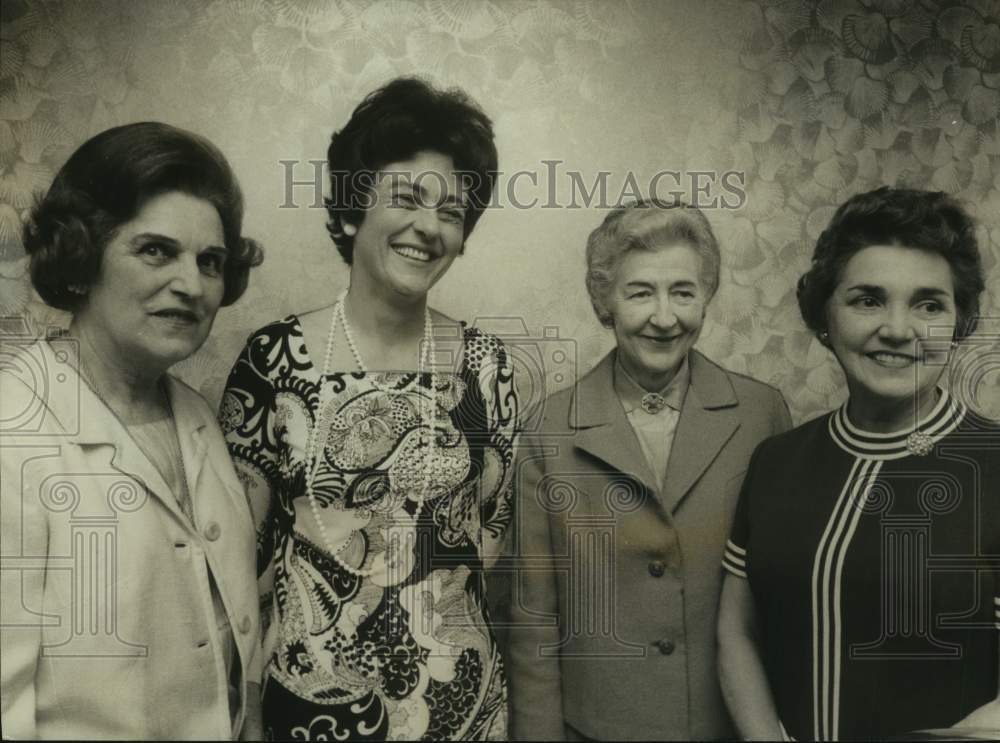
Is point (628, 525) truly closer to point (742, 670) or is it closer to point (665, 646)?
point (665, 646)

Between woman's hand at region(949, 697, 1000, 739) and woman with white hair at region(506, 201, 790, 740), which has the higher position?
woman with white hair at region(506, 201, 790, 740)

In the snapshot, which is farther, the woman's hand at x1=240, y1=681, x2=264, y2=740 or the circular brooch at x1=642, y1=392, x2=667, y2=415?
the circular brooch at x1=642, y1=392, x2=667, y2=415

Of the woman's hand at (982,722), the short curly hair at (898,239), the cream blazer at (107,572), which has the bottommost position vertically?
the woman's hand at (982,722)

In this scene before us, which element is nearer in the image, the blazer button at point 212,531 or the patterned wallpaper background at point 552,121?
the blazer button at point 212,531

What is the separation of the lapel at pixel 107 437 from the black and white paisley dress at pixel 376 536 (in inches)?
7.1

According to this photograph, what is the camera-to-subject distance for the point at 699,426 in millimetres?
2029

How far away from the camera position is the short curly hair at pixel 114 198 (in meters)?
1.87

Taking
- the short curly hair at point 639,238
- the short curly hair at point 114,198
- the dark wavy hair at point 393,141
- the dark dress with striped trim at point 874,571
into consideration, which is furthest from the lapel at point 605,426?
the short curly hair at point 114,198

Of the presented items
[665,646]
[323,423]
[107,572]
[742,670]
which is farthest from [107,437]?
[742,670]

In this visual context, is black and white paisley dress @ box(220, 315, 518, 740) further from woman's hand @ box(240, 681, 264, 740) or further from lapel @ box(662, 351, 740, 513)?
lapel @ box(662, 351, 740, 513)

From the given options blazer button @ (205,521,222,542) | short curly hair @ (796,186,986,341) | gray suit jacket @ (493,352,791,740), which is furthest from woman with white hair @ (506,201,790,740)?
blazer button @ (205,521,222,542)

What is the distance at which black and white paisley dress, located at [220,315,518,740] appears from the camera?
1940 mm

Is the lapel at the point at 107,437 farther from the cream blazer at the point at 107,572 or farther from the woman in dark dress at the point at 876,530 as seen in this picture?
the woman in dark dress at the point at 876,530

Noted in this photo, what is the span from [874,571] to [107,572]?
63.5 inches
